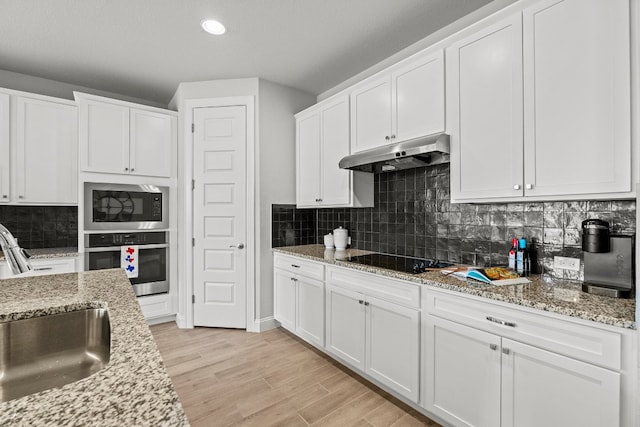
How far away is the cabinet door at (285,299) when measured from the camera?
3.07 m

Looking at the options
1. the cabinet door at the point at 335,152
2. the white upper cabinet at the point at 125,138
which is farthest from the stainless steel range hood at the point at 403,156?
the white upper cabinet at the point at 125,138

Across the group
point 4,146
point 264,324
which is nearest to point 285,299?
point 264,324

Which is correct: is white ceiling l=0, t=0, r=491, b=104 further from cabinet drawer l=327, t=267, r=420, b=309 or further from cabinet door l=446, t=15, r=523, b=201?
cabinet drawer l=327, t=267, r=420, b=309

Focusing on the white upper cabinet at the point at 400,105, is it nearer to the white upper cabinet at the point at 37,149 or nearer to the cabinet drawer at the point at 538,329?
the cabinet drawer at the point at 538,329

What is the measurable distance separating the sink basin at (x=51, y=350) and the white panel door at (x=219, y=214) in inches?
85.1

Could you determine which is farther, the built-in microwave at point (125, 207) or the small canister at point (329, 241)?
the small canister at point (329, 241)

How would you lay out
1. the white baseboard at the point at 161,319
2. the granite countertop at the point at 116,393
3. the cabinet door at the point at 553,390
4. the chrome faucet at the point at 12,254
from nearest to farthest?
the granite countertop at the point at 116,393 < the chrome faucet at the point at 12,254 < the cabinet door at the point at 553,390 < the white baseboard at the point at 161,319

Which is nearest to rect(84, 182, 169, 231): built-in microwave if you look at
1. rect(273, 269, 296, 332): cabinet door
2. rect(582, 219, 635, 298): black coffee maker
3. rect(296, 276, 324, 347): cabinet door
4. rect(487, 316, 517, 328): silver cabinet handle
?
rect(273, 269, 296, 332): cabinet door

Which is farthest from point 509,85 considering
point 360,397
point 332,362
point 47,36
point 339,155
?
point 47,36

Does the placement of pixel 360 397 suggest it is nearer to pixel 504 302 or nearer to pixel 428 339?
pixel 428 339

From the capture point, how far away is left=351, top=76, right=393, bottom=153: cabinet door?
2.47 meters

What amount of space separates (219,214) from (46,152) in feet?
5.57

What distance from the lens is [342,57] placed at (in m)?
2.92

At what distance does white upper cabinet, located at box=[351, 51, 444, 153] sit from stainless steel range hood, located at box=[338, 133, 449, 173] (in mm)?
99
